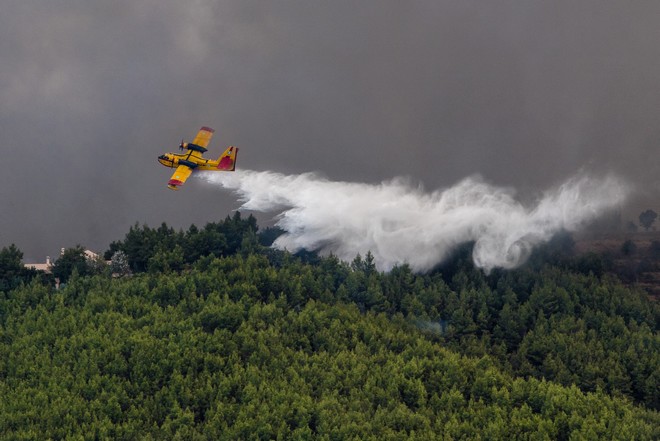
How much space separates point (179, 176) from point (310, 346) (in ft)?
82.1

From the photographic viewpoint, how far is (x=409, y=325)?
118438 mm

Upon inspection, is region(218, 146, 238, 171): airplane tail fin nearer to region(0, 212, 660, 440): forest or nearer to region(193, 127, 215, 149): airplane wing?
region(193, 127, 215, 149): airplane wing

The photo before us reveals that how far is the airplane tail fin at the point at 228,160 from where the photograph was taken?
113m

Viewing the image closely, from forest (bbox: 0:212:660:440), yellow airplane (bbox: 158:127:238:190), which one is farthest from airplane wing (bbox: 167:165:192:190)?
forest (bbox: 0:212:660:440)

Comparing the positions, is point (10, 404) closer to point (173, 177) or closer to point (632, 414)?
point (173, 177)

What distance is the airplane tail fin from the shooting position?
371 feet

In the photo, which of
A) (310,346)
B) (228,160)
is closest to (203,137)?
(228,160)

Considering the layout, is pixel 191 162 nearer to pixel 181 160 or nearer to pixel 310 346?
pixel 181 160

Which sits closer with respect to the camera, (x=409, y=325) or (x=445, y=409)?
(x=445, y=409)

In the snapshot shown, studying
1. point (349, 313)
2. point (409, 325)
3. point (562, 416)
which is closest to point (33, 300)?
point (349, 313)

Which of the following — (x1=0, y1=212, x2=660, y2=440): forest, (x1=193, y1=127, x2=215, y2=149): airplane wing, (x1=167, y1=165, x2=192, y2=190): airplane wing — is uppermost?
(x1=193, y1=127, x2=215, y2=149): airplane wing

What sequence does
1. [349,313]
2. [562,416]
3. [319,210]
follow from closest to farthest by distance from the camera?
[562,416], [349,313], [319,210]

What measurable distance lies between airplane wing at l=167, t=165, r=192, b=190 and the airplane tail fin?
4.31 m

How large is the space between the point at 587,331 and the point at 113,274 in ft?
228
